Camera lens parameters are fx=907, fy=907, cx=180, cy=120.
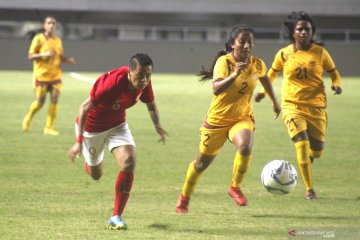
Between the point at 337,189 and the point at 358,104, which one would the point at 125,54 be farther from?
the point at 337,189

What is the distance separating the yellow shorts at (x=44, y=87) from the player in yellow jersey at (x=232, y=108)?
8.49 metres

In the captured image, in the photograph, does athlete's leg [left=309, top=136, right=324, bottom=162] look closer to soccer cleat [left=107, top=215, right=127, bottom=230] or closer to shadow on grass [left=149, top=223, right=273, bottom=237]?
shadow on grass [left=149, top=223, right=273, bottom=237]

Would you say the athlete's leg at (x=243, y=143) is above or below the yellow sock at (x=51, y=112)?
above

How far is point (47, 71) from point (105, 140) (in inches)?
350

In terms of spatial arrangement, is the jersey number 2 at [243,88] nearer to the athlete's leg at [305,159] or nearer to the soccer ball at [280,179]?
the soccer ball at [280,179]

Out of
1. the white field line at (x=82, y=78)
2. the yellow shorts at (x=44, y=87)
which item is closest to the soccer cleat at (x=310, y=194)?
the yellow shorts at (x=44, y=87)

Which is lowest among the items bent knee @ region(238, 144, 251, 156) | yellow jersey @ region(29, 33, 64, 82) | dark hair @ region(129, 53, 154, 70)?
yellow jersey @ region(29, 33, 64, 82)

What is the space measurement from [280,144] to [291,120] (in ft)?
18.5

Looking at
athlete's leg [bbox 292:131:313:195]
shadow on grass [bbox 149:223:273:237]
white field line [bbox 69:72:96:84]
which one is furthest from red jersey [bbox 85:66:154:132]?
white field line [bbox 69:72:96:84]

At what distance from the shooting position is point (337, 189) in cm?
1113

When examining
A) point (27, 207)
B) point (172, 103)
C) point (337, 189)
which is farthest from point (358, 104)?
point (27, 207)

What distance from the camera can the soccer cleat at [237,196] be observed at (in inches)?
374

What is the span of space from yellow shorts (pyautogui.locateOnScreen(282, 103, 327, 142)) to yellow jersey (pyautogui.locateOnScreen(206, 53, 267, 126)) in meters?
1.35

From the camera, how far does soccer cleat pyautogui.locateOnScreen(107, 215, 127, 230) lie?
327 inches
